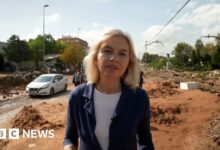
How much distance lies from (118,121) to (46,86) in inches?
755

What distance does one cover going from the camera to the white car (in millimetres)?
20781

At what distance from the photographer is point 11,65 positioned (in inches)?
2140

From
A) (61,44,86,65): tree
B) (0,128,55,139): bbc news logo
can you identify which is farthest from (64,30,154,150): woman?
(61,44,86,65): tree

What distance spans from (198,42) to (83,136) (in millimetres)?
80883

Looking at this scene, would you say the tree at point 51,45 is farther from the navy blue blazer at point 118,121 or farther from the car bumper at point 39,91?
the navy blue blazer at point 118,121

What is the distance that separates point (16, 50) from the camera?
51875mm

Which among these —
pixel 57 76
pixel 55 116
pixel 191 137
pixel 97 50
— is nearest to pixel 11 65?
pixel 57 76

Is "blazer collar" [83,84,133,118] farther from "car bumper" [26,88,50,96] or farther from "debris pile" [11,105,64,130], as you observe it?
"car bumper" [26,88,50,96]

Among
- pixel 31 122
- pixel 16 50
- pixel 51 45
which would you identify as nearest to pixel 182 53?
pixel 51 45

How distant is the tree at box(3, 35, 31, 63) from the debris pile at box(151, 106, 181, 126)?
138ft

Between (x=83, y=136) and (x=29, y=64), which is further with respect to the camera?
(x=29, y=64)

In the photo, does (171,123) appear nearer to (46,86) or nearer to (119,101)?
(46,86)

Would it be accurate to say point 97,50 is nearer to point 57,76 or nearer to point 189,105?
point 189,105

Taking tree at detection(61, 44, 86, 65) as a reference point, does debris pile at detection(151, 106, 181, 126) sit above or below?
below
